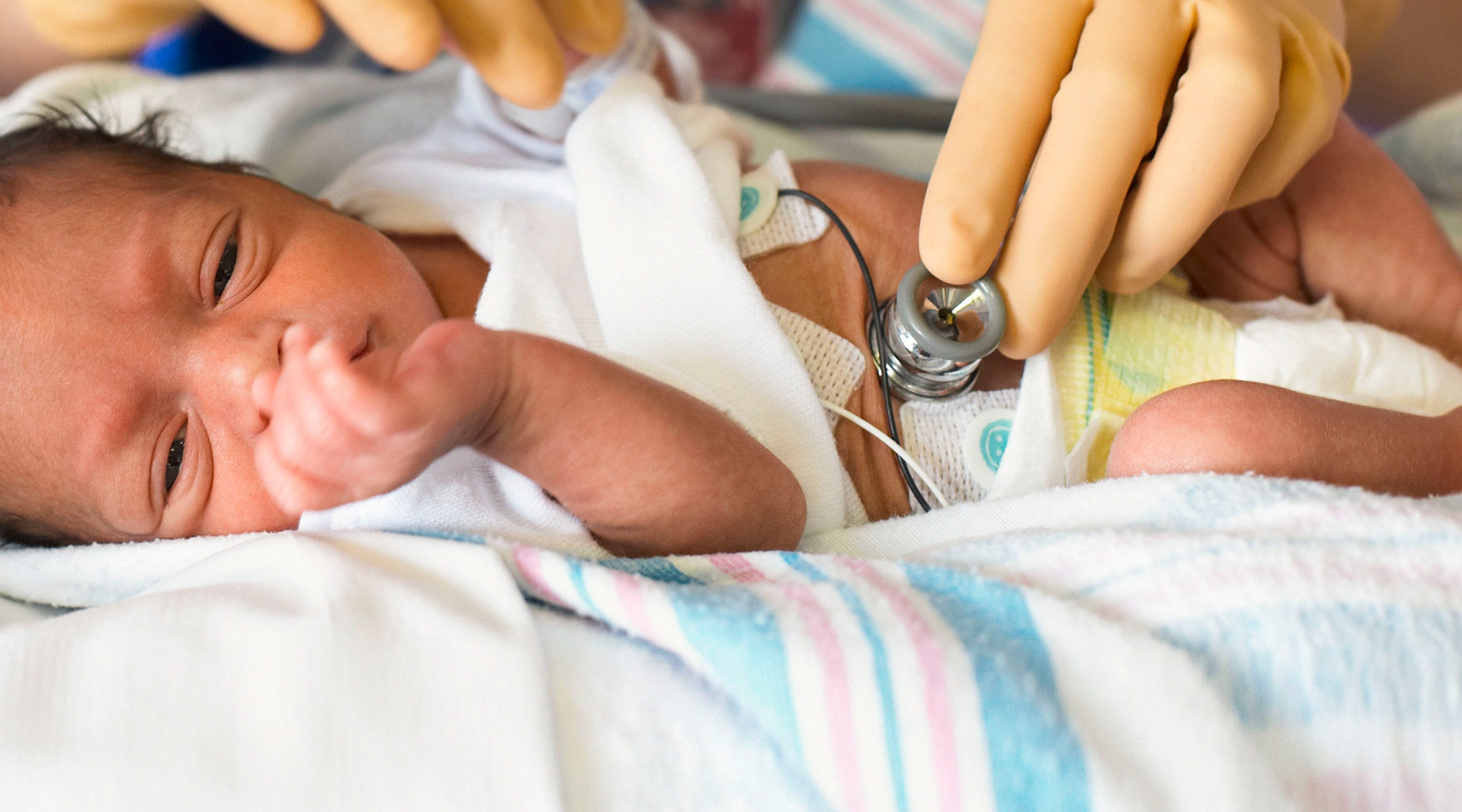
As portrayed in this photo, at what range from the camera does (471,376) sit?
22.0 inches

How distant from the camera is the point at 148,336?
0.70 meters

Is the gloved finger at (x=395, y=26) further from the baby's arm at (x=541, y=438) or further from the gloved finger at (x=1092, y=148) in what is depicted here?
the gloved finger at (x=1092, y=148)

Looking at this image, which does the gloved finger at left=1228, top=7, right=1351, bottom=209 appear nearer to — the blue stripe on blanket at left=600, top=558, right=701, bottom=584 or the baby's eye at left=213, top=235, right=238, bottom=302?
the blue stripe on blanket at left=600, top=558, right=701, bottom=584

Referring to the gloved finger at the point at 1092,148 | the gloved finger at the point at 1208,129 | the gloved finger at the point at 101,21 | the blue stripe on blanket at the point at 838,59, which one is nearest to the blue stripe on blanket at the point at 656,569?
A: the gloved finger at the point at 1092,148

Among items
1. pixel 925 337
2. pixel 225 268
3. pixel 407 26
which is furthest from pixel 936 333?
pixel 225 268

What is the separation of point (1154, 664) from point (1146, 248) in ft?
1.17

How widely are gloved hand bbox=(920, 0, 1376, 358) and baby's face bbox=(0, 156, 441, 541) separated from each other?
1.53 ft

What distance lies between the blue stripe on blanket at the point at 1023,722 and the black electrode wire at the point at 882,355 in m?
0.24

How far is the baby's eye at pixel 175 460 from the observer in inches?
28.6

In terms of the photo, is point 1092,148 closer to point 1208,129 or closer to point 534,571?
point 1208,129

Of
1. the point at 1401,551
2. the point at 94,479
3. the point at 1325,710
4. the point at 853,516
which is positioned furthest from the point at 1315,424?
the point at 94,479

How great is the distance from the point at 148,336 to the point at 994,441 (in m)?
0.71

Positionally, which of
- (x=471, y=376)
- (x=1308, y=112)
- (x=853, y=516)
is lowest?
(x=853, y=516)

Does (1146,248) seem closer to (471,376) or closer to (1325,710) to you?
(1325,710)
